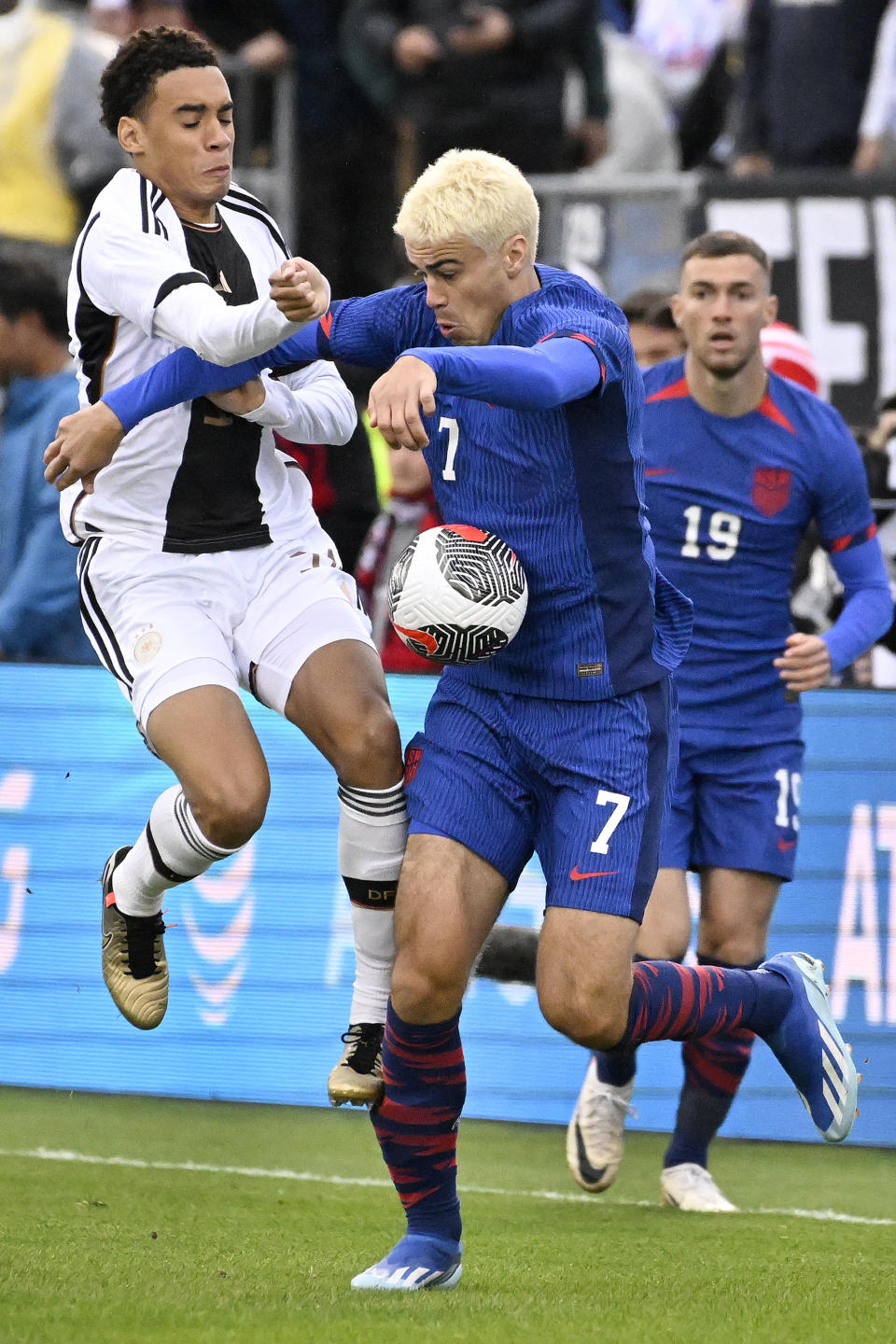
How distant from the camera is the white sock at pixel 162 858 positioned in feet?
16.5

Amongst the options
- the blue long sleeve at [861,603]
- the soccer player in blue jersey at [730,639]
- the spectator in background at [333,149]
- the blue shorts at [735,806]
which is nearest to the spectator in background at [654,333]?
the soccer player in blue jersey at [730,639]

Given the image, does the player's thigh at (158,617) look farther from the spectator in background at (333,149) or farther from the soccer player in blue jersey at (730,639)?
the spectator in background at (333,149)

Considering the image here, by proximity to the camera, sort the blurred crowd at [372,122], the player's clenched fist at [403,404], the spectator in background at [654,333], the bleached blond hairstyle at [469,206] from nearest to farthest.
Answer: the player's clenched fist at [403,404]
the bleached blond hairstyle at [469,206]
the spectator in background at [654,333]
the blurred crowd at [372,122]

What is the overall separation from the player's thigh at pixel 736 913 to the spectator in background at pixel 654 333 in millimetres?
2466

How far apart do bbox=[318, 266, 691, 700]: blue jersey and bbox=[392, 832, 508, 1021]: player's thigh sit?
0.47m

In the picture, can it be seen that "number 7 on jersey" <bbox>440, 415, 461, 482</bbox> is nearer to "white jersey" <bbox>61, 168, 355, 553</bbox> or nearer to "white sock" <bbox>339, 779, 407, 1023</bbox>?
"white jersey" <bbox>61, 168, 355, 553</bbox>

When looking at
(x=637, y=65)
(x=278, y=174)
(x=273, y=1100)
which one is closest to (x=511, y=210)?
(x=273, y=1100)

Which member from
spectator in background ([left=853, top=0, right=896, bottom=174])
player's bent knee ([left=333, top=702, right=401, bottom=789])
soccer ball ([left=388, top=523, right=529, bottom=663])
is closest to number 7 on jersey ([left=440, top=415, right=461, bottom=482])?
soccer ball ([left=388, top=523, right=529, bottom=663])

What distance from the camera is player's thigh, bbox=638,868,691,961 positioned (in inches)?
246

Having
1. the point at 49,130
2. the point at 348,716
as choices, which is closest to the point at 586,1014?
the point at 348,716

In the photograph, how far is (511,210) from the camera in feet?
15.1

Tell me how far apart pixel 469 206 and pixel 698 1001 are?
2.08 metres

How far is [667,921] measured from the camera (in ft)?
20.7

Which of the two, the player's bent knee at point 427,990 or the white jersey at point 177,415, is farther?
Result: the white jersey at point 177,415
